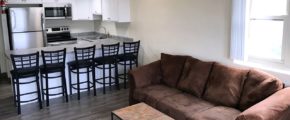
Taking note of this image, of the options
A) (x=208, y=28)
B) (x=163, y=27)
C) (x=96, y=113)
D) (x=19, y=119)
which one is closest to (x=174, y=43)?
(x=163, y=27)

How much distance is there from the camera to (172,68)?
13.8 ft

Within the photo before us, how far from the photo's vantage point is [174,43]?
467cm

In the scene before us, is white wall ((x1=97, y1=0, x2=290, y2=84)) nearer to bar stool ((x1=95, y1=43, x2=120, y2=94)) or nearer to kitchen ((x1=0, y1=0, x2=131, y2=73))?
kitchen ((x1=0, y1=0, x2=131, y2=73))

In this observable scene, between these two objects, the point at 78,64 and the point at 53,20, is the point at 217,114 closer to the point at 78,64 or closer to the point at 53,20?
the point at 78,64

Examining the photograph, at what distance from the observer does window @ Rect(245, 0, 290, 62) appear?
318 centimetres

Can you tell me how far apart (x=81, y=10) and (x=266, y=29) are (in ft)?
15.0

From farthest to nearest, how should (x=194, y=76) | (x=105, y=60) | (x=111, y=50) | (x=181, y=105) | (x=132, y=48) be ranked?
1. (x=132, y=48)
2. (x=111, y=50)
3. (x=105, y=60)
4. (x=194, y=76)
5. (x=181, y=105)

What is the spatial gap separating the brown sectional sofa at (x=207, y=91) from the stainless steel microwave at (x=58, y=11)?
309 centimetres

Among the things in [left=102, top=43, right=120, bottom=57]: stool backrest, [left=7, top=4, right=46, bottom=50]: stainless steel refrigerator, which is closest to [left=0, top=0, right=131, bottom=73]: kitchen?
[left=7, top=4, right=46, bottom=50]: stainless steel refrigerator

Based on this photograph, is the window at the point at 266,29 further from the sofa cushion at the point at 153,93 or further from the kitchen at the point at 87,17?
the kitchen at the point at 87,17

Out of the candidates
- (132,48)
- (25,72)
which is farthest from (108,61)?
(25,72)

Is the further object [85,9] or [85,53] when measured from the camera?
[85,9]

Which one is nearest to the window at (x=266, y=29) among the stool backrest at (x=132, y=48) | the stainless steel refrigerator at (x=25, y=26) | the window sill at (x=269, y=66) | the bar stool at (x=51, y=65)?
the window sill at (x=269, y=66)

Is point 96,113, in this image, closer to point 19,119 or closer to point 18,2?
point 19,119
